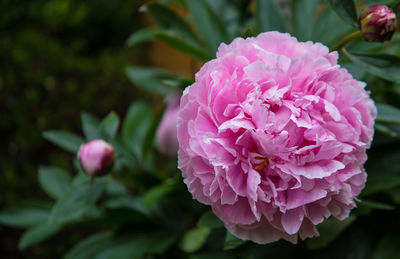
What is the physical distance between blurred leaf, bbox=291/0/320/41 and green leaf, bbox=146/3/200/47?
Answer: 5.5 inches

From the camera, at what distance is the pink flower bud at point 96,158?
45 cm

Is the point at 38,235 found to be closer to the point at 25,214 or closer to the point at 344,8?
the point at 25,214

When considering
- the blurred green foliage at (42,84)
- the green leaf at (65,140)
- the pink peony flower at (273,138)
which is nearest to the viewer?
the pink peony flower at (273,138)

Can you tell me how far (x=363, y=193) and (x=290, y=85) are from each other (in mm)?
201

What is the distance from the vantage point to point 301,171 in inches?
12.4

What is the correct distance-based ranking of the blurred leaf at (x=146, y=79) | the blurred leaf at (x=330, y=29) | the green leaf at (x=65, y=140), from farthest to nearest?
1. the blurred leaf at (x=146, y=79)
2. the green leaf at (x=65, y=140)
3. the blurred leaf at (x=330, y=29)

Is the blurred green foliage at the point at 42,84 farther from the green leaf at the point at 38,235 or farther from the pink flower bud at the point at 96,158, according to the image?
the pink flower bud at the point at 96,158

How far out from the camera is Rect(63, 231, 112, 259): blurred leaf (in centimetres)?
61

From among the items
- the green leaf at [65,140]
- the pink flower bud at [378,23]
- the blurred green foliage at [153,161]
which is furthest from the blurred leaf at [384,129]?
the green leaf at [65,140]

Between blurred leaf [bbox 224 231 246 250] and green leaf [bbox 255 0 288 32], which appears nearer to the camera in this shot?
blurred leaf [bbox 224 231 246 250]

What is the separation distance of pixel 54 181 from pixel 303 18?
1.57 feet

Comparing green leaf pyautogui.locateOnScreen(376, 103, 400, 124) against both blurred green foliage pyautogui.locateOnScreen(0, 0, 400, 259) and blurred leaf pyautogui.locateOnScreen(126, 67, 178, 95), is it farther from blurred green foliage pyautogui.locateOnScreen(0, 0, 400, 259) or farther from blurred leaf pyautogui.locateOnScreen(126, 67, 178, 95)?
blurred leaf pyautogui.locateOnScreen(126, 67, 178, 95)

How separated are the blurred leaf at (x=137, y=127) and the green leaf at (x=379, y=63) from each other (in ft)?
1.23

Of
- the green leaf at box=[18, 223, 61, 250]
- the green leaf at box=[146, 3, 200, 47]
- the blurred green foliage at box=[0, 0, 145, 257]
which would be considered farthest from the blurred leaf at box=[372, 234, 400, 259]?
the blurred green foliage at box=[0, 0, 145, 257]
